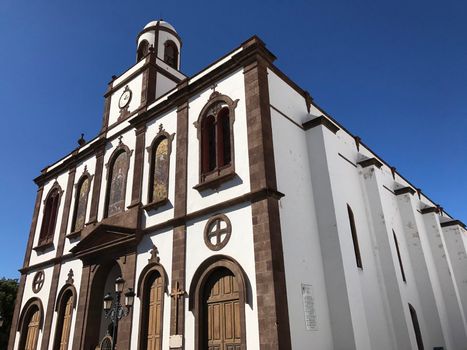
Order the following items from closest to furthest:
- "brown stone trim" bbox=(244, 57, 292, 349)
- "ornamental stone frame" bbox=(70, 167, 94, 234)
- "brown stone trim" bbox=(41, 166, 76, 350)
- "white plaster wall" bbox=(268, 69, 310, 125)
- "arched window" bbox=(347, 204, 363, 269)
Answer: "brown stone trim" bbox=(244, 57, 292, 349), "white plaster wall" bbox=(268, 69, 310, 125), "arched window" bbox=(347, 204, 363, 269), "brown stone trim" bbox=(41, 166, 76, 350), "ornamental stone frame" bbox=(70, 167, 94, 234)

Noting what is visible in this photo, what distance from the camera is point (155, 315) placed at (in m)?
12.5

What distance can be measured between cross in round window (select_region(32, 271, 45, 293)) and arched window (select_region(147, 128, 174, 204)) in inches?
322

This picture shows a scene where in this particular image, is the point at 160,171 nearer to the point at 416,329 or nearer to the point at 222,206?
the point at 222,206

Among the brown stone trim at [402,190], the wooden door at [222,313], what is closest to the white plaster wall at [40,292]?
the wooden door at [222,313]

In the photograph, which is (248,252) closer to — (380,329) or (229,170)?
(229,170)

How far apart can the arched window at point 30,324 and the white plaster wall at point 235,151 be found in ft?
33.6

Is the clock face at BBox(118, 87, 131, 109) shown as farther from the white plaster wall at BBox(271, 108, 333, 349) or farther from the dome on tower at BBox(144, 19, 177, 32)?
the white plaster wall at BBox(271, 108, 333, 349)

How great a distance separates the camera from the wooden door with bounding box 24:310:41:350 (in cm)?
1709

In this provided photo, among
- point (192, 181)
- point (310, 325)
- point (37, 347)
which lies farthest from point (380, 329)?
point (37, 347)

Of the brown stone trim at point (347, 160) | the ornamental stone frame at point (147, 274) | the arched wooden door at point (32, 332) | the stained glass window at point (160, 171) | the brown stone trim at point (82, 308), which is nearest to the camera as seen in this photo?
the ornamental stone frame at point (147, 274)

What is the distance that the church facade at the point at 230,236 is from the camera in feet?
34.8

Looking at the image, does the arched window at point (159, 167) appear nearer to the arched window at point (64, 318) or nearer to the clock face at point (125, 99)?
the clock face at point (125, 99)

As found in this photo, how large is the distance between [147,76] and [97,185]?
550 centimetres

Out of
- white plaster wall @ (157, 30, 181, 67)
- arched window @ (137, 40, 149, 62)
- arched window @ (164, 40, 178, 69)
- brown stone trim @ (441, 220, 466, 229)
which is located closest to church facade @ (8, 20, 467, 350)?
arched window @ (164, 40, 178, 69)
